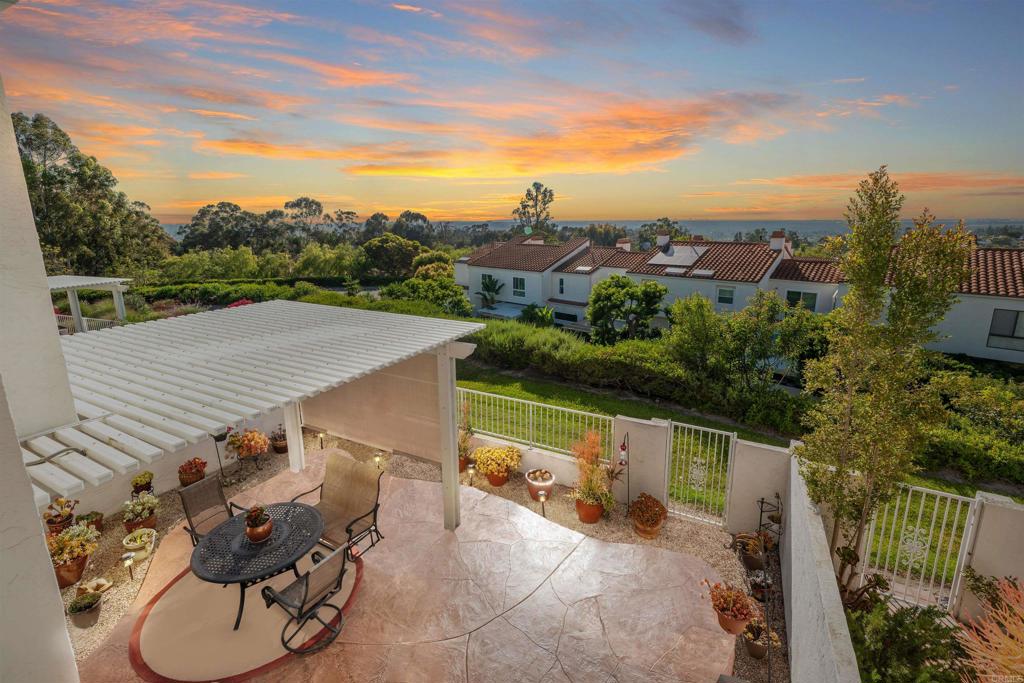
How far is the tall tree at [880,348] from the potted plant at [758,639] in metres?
1.02

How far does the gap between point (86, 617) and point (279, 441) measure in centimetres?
437

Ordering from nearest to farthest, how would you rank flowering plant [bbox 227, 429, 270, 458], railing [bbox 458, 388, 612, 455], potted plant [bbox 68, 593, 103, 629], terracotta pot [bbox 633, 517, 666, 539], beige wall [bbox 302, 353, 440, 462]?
potted plant [bbox 68, 593, 103, 629], terracotta pot [bbox 633, 517, 666, 539], beige wall [bbox 302, 353, 440, 462], flowering plant [bbox 227, 429, 270, 458], railing [bbox 458, 388, 612, 455]

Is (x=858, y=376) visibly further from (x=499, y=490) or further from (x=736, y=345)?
(x=736, y=345)

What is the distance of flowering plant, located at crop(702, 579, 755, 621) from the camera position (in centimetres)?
509

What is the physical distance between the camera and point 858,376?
4.91 m

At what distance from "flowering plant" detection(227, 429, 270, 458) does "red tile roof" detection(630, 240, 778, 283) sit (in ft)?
80.4

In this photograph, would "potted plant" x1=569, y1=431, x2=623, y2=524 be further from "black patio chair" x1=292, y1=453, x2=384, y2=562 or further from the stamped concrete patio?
"black patio chair" x1=292, y1=453, x2=384, y2=562

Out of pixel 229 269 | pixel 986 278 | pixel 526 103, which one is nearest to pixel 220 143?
pixel 229 269

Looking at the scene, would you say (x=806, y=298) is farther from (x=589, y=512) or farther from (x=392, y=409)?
(x=392, y=409)

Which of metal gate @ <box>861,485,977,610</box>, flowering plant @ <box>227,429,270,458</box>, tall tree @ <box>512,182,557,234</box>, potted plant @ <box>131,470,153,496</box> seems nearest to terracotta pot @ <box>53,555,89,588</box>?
potted plant @ <box>131,470,153,496</box>

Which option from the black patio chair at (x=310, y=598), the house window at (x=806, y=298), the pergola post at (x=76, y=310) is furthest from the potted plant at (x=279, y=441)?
the house window at (x=806, y=298)

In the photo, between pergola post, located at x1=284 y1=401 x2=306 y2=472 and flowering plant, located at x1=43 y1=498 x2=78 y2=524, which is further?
pergola post, located at x1=284 y1=401 x2=306 y2=472

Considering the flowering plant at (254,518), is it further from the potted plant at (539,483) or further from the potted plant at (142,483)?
the potted plant at (539,483)

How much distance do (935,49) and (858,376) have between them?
31183mm
